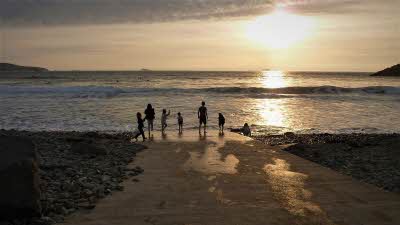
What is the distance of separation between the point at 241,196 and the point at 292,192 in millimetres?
1033

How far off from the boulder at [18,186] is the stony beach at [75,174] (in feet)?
0.21

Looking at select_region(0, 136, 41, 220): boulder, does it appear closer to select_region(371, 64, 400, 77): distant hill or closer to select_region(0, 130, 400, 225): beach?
select_region(0, 130, 400, 225): beach

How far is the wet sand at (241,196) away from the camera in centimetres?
642

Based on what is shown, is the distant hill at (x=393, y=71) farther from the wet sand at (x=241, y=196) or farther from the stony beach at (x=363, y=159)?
the wet sand at (x=241, y=196)

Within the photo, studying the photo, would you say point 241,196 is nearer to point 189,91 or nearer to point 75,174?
point 75,174

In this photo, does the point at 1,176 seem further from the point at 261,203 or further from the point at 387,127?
the point at 387,127

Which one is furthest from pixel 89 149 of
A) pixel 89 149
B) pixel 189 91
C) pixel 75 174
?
pixel 189 91

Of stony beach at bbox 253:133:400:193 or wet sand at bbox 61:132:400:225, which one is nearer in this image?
wet sand at bbox 61:132:400:225

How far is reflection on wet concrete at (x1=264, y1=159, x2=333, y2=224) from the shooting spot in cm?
665

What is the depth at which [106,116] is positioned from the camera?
89.2 feet

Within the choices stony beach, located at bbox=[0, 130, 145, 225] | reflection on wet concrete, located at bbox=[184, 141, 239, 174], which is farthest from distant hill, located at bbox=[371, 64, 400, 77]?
stony beach, located at bbox=[0, 130, 145, 225]

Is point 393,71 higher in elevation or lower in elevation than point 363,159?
higher

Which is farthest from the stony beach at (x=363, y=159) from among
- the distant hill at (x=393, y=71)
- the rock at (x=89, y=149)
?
the distant hill at (x=393, y=71)

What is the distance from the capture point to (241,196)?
25.0 ft
